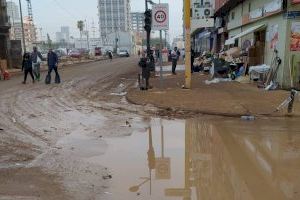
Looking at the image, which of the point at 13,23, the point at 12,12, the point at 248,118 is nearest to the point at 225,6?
the point at 248,118

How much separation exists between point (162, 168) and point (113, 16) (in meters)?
119

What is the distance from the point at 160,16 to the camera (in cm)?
1667

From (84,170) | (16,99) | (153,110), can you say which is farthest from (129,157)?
(16,99)

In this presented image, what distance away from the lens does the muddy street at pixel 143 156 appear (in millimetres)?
5875

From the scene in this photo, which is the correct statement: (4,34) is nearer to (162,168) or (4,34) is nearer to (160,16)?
(160,16)

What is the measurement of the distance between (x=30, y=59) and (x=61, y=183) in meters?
16.8

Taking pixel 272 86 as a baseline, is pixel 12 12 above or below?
above

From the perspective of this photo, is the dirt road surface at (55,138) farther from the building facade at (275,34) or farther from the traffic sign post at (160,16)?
the building facade at (275,34)

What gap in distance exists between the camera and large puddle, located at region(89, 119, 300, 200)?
5.86 m

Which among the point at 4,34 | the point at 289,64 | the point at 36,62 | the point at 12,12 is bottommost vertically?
the point at 36,62

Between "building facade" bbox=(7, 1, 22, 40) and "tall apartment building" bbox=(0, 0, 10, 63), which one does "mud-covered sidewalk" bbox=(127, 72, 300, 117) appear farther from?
"building facade" bbox=(7, 1, 22, 40)

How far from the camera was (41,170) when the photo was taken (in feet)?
22.1

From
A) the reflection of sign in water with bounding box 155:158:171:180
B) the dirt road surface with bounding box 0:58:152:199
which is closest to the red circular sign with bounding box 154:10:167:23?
the dirt road surface with bounding box 0:58:152:199

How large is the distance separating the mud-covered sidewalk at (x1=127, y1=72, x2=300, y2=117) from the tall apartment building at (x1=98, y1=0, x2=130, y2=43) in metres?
102
